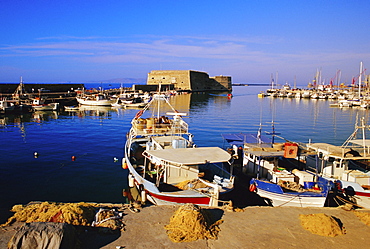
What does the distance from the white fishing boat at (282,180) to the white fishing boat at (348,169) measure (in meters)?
1.09

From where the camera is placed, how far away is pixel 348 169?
53.4 ft

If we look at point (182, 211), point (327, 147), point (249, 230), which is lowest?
point (249, 230)

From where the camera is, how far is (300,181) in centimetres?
1471

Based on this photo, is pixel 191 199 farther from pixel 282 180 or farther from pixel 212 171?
pixel 282 180

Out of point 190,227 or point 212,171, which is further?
point 212,171

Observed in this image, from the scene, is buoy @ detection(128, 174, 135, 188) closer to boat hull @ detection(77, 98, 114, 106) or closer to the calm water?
the calm water

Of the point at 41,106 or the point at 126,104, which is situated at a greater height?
the point at 126,104

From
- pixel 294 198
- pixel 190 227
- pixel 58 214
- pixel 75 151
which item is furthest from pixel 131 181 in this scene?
pixel 75 151

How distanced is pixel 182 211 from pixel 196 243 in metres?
1.24

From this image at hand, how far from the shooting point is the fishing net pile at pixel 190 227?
9.21 m

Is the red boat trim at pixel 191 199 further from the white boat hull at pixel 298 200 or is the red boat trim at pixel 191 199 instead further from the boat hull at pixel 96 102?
the boat hull at pixel 96 102

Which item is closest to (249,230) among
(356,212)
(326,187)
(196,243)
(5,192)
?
(196,243)

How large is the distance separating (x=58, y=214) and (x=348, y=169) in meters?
15.5

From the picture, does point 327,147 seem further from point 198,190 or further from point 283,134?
point 283,134
